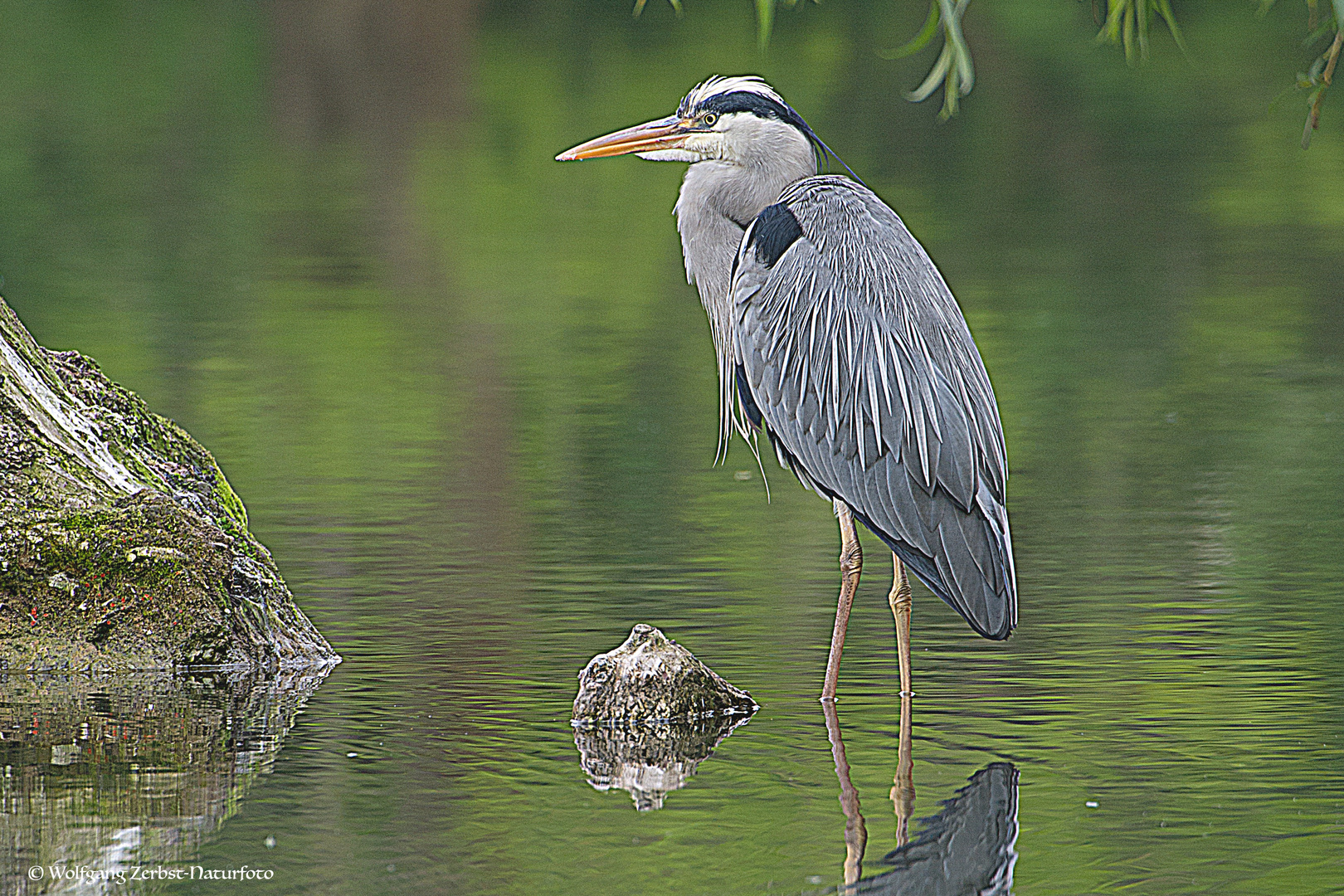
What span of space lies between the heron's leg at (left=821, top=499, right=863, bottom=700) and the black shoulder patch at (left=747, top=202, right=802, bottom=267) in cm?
75

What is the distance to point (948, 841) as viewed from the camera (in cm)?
469

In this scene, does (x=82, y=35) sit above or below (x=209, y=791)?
below

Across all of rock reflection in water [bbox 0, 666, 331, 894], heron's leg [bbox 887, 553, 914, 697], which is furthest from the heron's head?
rock reflection in water [bbox 0, 666, 331, 894]

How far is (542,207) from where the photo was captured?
816 inches

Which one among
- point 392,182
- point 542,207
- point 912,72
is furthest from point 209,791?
point 912,72

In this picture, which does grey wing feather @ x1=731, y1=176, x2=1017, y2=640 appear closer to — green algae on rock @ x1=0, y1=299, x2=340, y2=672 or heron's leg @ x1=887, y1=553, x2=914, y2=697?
heron's leg @ x1=887, y1=553, x2=914, y2=697

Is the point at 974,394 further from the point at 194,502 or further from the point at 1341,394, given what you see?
the point at 1341,394

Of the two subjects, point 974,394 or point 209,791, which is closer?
point 209,791

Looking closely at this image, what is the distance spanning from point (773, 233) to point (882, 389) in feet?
2.13

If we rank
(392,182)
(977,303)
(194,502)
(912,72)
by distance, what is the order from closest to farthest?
(194,502) → (977,303) → (392,182) → (912,72)

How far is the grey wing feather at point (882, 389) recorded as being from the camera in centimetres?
573

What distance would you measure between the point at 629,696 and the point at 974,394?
1.28m

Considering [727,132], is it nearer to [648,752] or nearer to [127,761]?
[648,752]

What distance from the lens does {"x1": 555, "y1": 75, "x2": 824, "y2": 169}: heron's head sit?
6555 millimetres
